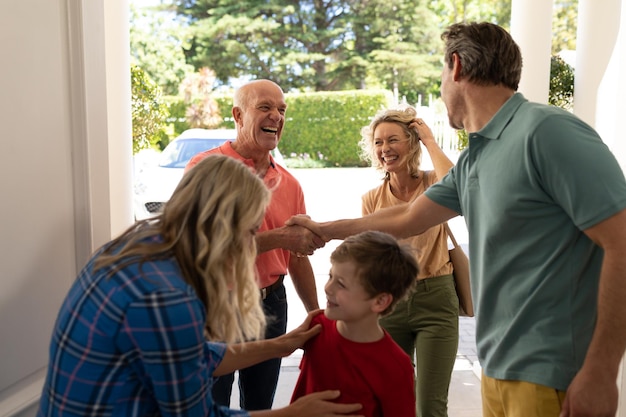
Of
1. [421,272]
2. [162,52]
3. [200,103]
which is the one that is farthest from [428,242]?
[162,52]

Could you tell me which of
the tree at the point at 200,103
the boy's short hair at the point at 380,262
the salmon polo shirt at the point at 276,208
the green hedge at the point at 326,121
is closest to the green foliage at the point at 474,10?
the green hedge at the point at 326,121

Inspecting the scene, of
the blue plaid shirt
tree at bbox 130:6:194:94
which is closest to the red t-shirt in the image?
the blue plaid shirt

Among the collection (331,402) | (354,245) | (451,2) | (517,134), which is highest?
(451,2)

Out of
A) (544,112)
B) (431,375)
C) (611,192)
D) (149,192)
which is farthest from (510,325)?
(149,192)

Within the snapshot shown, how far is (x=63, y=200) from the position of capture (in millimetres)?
1974

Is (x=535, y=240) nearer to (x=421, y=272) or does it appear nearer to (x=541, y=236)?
(x=541, y=236)

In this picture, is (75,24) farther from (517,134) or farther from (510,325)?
(510,325)

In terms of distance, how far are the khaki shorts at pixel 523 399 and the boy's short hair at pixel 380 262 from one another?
1.26ft

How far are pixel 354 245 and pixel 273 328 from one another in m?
1.12

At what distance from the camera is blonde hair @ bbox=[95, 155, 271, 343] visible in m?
1.48

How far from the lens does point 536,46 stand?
16.6 feet

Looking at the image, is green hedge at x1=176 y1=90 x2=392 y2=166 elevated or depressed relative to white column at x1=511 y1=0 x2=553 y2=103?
depressed

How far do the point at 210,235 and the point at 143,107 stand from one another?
386 inches

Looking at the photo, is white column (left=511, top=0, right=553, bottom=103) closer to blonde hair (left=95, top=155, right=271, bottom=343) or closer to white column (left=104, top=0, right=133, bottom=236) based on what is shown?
white column (left=104, top=0, right=133, bottom=236)
